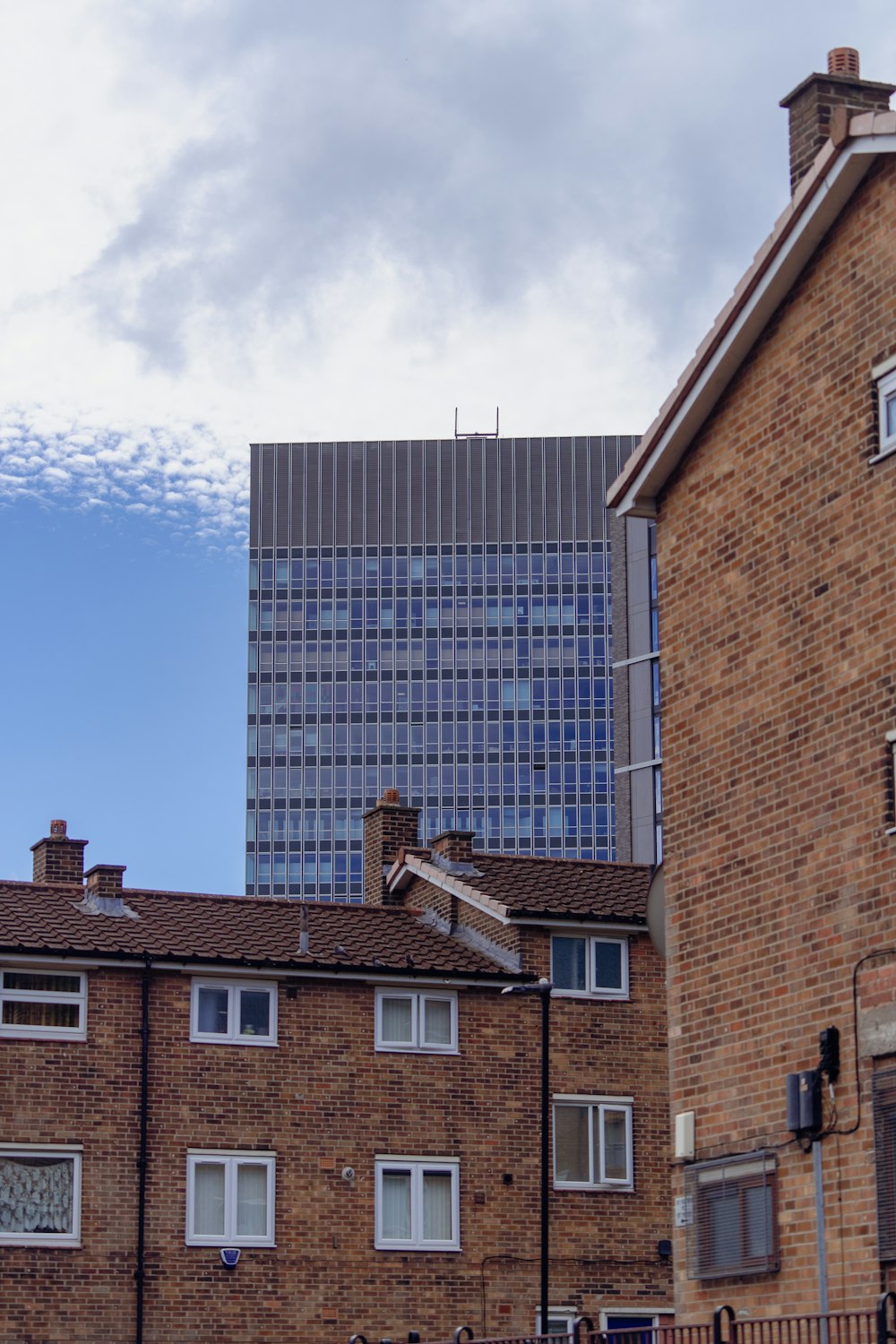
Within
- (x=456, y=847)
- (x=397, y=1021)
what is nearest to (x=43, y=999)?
(x=397, y=1021)

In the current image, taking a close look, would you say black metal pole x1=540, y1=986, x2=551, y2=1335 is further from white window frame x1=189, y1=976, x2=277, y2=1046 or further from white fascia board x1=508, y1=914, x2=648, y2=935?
white window frame x1=189, y1=976, x2=277, y2=1046

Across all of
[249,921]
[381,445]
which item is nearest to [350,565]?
[381,445]

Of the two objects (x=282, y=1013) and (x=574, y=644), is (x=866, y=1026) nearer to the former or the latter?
(x=282, y=1013)

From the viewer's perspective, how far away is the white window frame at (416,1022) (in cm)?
3841

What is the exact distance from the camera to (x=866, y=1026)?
20234mm

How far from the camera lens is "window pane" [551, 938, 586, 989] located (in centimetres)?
4000

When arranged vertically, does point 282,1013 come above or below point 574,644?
below

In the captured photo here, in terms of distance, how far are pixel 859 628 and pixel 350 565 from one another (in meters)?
141

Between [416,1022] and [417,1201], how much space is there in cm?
305

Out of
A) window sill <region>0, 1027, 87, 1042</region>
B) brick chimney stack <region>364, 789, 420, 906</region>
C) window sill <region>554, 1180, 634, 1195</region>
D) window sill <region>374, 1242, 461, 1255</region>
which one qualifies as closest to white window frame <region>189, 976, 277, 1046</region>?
window sill <region>0, 1027, 87, 1042</region>

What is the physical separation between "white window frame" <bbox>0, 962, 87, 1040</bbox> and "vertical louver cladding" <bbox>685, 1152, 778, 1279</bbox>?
1597cm

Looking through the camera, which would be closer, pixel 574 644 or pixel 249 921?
pixel 249 921

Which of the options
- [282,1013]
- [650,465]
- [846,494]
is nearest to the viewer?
[846,494]

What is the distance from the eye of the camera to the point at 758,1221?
21578 millimetres
